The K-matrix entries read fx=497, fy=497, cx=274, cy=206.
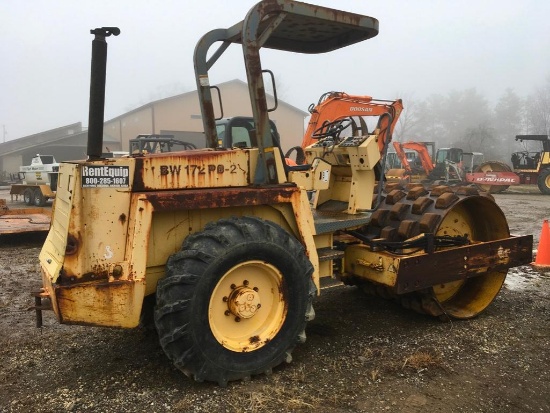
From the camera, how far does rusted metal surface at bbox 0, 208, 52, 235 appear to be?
29.8ft

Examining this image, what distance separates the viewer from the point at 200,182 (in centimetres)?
353

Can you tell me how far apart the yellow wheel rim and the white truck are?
671 inches

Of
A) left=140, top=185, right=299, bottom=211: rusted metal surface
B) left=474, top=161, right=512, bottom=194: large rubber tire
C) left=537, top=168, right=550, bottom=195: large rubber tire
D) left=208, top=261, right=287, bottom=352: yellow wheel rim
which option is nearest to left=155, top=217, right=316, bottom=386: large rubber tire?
left=208, top=261, right=287, bottom=352: yellow wheel rim

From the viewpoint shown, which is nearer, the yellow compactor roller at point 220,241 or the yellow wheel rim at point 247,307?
the yellow compactor roller at point 220,241

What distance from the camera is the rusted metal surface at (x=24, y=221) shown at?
908cm

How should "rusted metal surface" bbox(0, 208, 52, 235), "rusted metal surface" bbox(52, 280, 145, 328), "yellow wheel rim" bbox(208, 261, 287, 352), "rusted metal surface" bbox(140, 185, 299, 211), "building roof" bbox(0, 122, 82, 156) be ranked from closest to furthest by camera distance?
1. "rusted metal surface" bbox(52, 280, 145, 328)
2. "rusted metal surface" bbox(140, 185, 299, 211)
3. "yellow wheel rim" bbox(208, 261, 287, 352)
4. "rusted metal surface" bbox(0, 208, 52, 235)
5. "building roof" bbox(0, 122, 82, 156)

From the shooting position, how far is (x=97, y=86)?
3320 millimetres

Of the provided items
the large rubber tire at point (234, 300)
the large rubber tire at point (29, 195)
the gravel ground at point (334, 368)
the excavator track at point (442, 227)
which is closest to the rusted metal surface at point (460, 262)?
the excavator track at point (442, 227)

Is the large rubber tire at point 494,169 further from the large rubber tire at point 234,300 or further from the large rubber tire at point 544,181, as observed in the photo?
the large rubber tire at point 234,300

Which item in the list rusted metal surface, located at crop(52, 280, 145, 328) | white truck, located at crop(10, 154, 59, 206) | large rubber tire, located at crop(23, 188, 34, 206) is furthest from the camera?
large rubber tire, located at crop(23, 188, 34, 206)

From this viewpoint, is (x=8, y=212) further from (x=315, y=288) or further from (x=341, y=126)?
(x=315, y=288)

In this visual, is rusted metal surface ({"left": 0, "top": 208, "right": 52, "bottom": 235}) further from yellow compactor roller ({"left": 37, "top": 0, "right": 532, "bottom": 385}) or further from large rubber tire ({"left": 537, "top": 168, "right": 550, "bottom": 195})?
large rubber tire ({"left": 537, "top": 168, "right": 550, "bottom": 195})

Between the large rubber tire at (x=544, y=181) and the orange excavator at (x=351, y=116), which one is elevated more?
the orange excavator at (x=351, y=116)

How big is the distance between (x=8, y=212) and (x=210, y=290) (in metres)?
9.66
